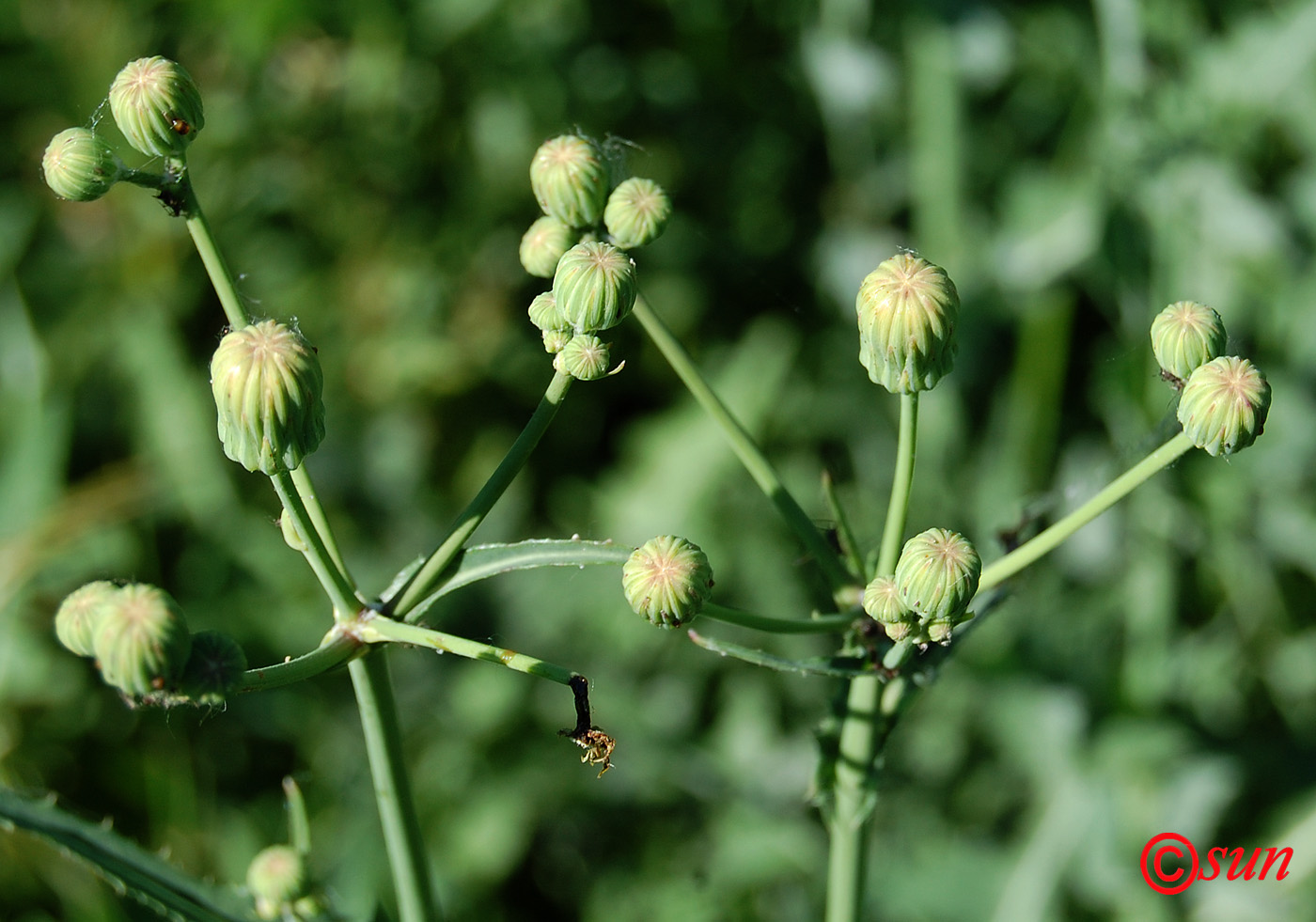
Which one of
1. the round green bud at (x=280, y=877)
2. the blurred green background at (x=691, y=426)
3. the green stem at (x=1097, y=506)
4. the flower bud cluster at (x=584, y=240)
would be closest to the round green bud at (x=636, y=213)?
the flower bud cluster at (x=584, y=240)

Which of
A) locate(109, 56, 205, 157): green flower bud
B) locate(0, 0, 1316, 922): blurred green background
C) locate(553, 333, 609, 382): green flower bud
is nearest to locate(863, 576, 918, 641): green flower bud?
locate(553, 333, 609, 382): green flower bud

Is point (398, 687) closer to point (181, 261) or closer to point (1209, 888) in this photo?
point (181, 261)

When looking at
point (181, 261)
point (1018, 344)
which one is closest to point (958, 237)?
point (1018, 344)

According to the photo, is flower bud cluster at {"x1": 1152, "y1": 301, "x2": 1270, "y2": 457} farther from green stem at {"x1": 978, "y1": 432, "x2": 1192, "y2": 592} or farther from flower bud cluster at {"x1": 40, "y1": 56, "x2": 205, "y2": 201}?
flower bud cluster at {"x1": 40, "y1": 56, "x2": 205, "y2": 201}

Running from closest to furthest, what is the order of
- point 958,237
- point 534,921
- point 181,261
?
point 534,921 < point 958,237 < point 181,261

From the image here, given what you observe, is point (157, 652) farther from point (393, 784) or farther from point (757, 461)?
point (757, 461)

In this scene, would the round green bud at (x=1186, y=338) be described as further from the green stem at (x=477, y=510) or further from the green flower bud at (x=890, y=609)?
the green stem at (x=477, y=510)

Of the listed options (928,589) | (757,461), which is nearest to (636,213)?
(757,461)
